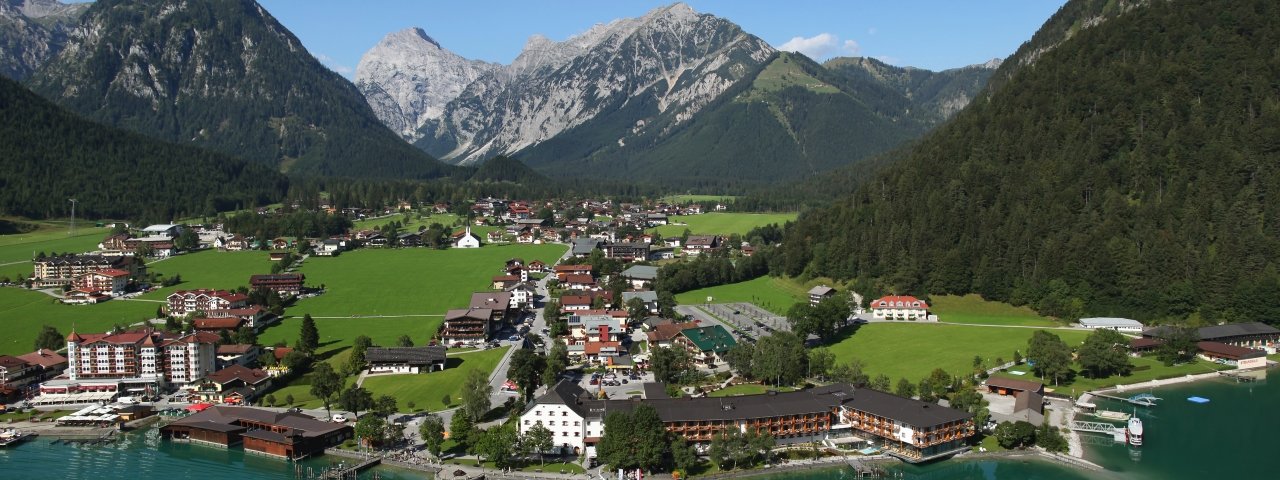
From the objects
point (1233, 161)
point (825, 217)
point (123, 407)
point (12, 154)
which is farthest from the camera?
point (12, 154)

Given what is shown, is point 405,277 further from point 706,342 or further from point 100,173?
point 100,173

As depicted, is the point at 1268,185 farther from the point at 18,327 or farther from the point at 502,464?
the point at 18,327

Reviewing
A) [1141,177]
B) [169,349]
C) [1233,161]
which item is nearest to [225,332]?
[169,349]

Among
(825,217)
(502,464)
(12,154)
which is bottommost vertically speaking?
(502,464)

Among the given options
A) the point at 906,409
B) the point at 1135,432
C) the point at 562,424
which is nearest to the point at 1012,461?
the point at 906,409

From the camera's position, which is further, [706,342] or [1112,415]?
[706,342]

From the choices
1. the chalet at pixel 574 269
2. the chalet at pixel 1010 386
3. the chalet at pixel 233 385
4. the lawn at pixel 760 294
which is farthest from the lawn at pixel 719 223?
the chalet at pixel 233 385

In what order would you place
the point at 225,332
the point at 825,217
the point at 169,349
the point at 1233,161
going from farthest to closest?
the point at 825,217, the point at 1233,161, the point at 225,332, the point at 169,349
